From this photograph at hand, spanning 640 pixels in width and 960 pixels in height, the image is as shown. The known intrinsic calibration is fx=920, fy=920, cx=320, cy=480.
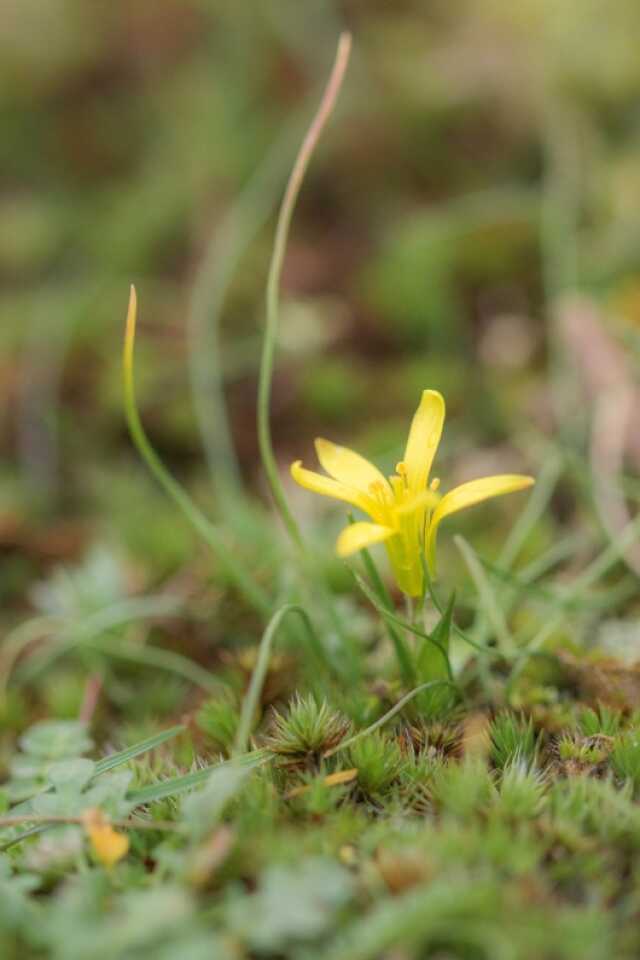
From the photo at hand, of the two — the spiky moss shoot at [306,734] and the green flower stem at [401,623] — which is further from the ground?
the green flower stem at [401,623]

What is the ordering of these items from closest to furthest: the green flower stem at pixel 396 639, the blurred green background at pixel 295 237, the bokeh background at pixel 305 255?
1. the green flower stem at pixel 396 639
2. the bokeh background at pixel 305 255
3. the blurred green background at pixel 295 237

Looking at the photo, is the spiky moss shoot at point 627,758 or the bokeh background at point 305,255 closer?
the spiky moss shoot at point 627,758

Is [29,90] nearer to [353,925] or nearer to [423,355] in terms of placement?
[423,355]

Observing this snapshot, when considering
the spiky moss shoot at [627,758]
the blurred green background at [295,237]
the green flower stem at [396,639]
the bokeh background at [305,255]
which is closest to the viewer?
the spiky moss shoot at [627,758]

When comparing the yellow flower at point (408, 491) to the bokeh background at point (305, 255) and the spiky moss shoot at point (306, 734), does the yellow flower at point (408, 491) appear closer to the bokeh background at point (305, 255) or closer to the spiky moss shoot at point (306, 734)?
the spiky moss shoot at point (306, 734)

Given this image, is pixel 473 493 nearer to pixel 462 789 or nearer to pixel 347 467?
pixel 347 467

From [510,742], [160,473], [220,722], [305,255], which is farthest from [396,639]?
[305,255]

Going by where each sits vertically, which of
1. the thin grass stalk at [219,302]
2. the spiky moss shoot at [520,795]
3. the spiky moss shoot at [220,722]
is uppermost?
the thin grass stalk at [219,302]

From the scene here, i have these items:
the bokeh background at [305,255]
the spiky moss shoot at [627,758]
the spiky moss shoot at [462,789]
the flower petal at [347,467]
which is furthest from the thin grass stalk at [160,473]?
the spiky moss shoot at [627,758]
